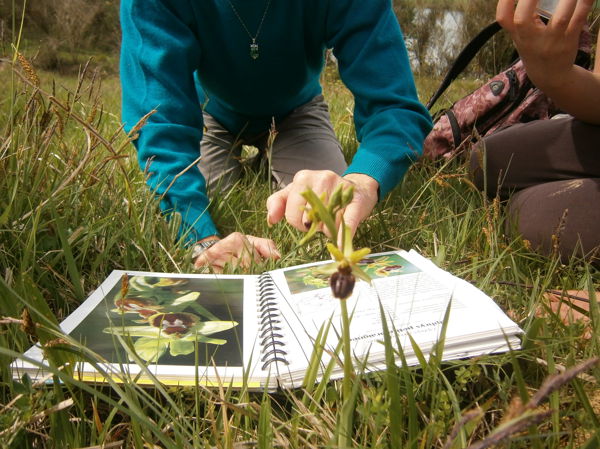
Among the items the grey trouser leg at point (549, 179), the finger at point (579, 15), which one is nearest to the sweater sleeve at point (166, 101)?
the grey trouser leg at point (549, 179)

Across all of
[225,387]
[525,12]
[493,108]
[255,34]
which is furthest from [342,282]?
[493,108]

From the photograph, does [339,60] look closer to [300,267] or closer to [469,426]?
[300,267]

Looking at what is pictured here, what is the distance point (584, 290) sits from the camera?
0.98 meters

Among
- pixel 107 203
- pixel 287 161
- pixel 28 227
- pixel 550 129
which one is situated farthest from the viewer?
pixel 287 161

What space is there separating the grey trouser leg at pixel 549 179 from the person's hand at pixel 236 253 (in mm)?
472

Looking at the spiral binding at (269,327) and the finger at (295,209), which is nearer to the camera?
the spiral binding at (269,327)

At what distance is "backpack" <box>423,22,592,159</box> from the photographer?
68.8 inches

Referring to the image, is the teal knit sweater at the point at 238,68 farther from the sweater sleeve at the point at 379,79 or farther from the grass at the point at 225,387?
the grass at the point at 225,387

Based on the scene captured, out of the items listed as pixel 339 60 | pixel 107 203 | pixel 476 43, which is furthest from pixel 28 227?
pixel 476 43

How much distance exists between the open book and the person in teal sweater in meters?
0.15

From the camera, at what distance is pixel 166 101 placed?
1.35 metres

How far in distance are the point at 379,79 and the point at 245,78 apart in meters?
0.49

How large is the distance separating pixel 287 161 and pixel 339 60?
480 millimetres

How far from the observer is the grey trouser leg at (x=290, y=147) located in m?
1.90
